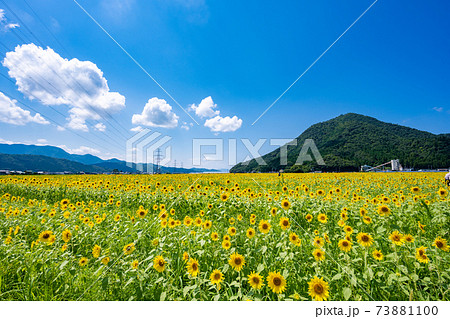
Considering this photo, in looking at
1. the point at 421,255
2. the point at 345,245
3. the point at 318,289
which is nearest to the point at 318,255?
the point at 345,245

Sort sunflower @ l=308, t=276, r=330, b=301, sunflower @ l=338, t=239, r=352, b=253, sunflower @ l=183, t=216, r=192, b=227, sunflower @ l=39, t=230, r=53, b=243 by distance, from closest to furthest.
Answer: sunflower @ l=308, t=276, r=330, b=301 → sunflower @ l=338, t=239, r=352, b=253 → sunflower @ l=39, t=230, r=53, b=243 → sunflower @ l=183, t=216, r=192, b=227

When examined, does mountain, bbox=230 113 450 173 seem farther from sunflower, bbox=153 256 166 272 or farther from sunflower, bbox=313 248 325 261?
sunflower, bbox=153 256 166 272

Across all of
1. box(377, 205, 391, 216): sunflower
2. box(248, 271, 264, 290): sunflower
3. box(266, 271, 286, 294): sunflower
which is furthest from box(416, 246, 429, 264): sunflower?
box(248, 271, 264, 290): sunflower

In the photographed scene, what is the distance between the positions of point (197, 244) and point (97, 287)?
1.30 metres

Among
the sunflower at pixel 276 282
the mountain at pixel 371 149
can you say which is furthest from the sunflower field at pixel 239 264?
the mountain at pixel 371 149

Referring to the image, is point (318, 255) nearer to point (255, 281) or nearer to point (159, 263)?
point (255, 281)

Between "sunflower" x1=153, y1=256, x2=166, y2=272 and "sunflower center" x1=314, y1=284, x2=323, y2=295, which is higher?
"sunflower" x1=153, y1=256, x2=166, y2=272

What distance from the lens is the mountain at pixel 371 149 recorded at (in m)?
44.9

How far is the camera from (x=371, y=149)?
2574 inches

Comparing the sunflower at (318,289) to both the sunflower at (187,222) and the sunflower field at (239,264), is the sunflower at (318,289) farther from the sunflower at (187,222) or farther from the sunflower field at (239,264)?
the sunflower at (187,222)

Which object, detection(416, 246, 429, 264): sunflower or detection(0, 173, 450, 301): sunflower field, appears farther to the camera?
detection(416, 246, 429, 264): sunflower

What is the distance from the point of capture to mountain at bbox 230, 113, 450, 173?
147 feet
